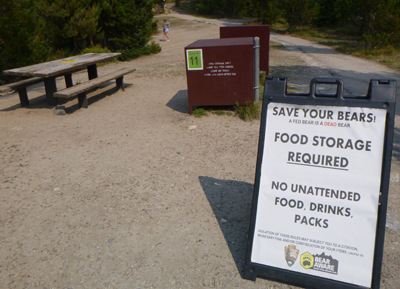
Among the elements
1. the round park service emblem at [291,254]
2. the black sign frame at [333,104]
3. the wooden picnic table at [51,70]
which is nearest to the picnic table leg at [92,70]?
the wooden picnic table at [51,70]

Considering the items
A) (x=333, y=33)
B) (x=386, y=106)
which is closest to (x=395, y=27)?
(x=333, y=33)

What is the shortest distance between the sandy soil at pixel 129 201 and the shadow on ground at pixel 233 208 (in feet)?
0.04

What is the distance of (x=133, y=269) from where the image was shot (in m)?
2.95

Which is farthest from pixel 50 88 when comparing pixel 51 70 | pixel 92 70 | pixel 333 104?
pixel 333 104

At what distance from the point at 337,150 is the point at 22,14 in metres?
10.7

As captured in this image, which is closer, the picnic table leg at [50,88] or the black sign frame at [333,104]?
the black sign frame at [333,104]

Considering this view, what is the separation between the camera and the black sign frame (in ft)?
7.80

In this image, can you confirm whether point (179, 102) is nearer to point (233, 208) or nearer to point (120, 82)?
point (120, 82)

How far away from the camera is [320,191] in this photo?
2576 mm

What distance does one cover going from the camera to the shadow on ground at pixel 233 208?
3.17 metres

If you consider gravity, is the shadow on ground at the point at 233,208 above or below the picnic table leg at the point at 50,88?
below

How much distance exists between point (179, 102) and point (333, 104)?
5.76 meters

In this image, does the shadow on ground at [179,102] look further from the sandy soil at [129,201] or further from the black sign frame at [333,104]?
the black sign frame at [333,104]

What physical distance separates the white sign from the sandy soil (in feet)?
1.30
